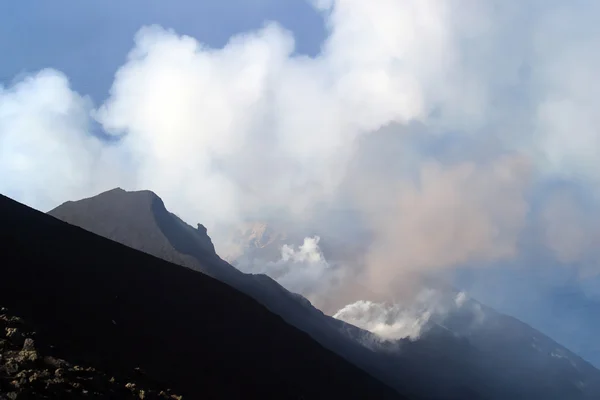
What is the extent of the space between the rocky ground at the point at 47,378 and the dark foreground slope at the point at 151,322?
1333 mm

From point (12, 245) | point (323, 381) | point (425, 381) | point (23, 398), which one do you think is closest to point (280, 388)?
point (323, 381)

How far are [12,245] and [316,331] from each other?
120 metres

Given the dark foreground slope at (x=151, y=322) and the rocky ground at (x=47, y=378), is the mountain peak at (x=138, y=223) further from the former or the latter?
the rocky ground at (x=47, y=378)

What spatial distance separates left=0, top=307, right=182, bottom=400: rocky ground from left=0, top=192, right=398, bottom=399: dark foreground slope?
1.33 meters

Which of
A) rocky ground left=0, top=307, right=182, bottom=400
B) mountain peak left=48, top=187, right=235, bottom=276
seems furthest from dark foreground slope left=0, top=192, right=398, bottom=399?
mountain peak left=48, top=187, right=235, bottom=276

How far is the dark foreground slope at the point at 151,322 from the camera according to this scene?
124 feet

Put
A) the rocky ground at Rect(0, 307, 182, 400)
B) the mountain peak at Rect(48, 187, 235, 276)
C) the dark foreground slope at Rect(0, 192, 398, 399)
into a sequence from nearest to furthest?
the rocky ground at Rect(0, 307, 182, 400), the dark foreground slope at Rect(0, 192, 398, 399), the mountain peak at Rect(48, 187, 235, 276)

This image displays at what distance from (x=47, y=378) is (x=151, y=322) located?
3005cm

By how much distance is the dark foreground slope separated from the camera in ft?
124

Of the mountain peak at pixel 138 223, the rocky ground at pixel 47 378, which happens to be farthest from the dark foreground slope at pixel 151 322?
the mountain peak at pixel 138 223

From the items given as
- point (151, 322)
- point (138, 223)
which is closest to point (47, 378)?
point (151, 322)

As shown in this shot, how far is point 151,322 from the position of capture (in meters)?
51.7

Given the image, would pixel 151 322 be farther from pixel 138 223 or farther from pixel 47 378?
pixel 138 223

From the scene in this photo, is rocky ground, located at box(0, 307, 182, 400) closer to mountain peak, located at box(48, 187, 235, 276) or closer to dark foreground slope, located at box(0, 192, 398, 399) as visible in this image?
dark foreground slope, located at box(0, 192, 398, 399)
